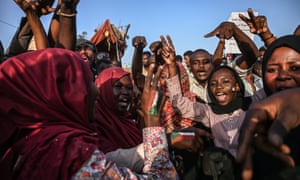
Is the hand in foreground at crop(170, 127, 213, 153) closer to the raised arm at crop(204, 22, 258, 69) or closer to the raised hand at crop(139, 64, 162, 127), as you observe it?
the raised hand at crop(139, 64, 162, 127)

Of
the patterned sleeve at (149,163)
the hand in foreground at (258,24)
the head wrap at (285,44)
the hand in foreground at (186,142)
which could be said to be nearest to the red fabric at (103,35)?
the hand in foreground at (258,24)

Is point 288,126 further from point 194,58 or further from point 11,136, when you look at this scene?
point 194,58

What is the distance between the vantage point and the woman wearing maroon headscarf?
1466mm

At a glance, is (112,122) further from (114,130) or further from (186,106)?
(186,106)

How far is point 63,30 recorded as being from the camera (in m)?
2.68

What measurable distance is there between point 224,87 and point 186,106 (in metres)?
0.44

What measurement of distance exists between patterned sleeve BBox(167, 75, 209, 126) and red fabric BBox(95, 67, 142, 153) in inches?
24.5

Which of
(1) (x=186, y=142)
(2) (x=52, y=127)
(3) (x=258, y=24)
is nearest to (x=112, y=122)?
(1) (x=186, y=142)

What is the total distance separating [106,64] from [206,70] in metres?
1.48

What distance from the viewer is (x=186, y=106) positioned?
3.05 m

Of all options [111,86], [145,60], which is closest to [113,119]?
[111,86]

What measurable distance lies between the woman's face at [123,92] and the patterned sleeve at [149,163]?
3.11 feet

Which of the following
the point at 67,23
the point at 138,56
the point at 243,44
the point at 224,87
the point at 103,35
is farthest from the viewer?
the point at 103,35

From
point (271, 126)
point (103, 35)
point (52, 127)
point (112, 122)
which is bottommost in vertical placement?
point (112, 122)
